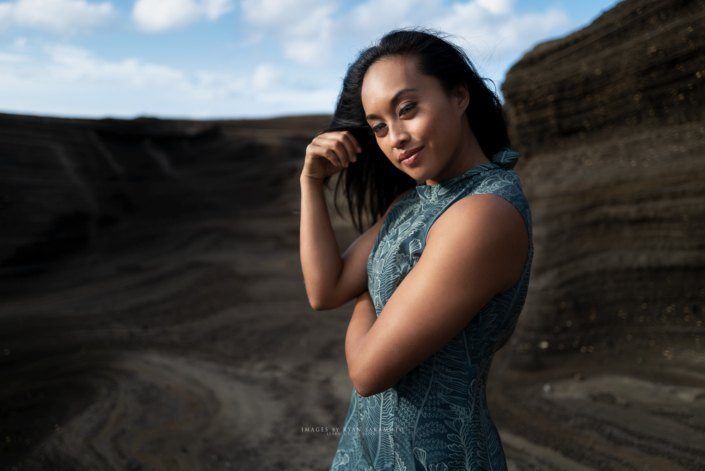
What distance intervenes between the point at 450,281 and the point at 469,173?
0.25 m

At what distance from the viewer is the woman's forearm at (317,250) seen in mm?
1402

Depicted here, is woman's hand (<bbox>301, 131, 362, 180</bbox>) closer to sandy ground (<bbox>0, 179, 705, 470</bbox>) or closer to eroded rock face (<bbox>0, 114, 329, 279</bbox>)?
sandy ground (<bbox>0, 179, 705, 470</bbox>)

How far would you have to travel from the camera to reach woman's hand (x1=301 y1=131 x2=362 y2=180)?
138cm

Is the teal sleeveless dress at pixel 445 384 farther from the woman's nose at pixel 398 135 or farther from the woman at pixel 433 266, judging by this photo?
the woman's nose at pixel 398 135

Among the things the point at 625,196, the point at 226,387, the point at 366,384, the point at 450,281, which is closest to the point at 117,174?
the point at 226,387

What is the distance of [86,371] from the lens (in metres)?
3.63

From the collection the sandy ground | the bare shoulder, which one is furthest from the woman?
the sandy ground

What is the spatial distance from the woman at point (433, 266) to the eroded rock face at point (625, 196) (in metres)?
2.41

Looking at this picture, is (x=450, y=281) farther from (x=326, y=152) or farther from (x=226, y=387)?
(x=226, y=387)

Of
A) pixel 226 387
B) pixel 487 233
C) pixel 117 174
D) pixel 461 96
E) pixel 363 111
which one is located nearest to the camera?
pixel 487 233

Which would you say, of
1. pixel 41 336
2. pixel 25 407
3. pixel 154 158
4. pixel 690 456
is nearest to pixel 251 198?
pixel 154 158

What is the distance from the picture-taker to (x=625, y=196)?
11.6ft

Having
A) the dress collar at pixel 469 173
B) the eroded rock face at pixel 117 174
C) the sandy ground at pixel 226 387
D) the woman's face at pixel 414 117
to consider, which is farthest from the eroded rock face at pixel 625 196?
the eroded rock face at pixel 117 174

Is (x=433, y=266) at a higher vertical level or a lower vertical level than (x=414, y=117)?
lower
